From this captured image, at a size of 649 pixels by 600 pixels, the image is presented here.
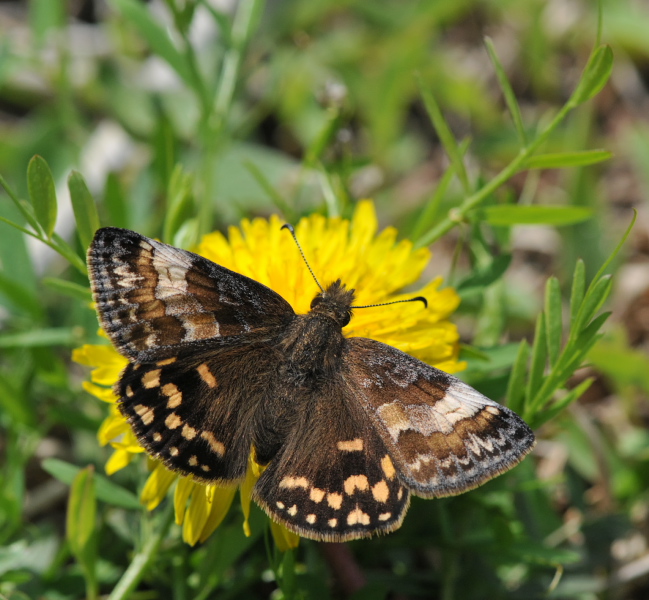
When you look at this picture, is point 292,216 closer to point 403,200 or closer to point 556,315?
point 556,315

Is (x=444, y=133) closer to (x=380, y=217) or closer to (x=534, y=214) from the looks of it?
(x=534, y=214)

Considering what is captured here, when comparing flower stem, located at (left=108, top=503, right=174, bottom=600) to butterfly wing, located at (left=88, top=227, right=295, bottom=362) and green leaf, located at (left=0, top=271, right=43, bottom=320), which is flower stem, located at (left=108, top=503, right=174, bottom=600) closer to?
butterfly wing, located at (left=88, top=227, right=295, bottom=362)

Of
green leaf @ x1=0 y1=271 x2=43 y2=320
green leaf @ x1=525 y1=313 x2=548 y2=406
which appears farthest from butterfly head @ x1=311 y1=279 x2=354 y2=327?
green leaf @ x1=0 y1=271 x2=43 y2=320

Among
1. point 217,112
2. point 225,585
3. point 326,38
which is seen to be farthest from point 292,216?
point 326,38

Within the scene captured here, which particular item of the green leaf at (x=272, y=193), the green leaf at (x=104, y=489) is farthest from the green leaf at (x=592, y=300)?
the green leaf at (x=104, y=489)

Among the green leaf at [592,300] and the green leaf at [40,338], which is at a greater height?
the green leaf at [592,300]

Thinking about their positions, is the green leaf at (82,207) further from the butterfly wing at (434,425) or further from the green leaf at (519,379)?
the green leaf at (519,379)

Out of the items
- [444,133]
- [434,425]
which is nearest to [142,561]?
[434,425]

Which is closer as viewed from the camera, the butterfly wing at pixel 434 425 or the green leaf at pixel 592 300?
the butterfly wing at pixel 434 425
